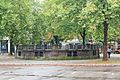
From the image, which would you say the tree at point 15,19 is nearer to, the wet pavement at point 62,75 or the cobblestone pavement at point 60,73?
the cobblestone pavement at point 60,73

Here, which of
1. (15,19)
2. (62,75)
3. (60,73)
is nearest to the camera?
(62,75)

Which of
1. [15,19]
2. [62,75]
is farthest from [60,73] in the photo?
[15,19]

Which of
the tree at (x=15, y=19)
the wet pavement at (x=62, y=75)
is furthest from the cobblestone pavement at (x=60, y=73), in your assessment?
the tree at (x=15, y=19)

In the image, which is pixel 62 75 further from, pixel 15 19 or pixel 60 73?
pixel 15 19

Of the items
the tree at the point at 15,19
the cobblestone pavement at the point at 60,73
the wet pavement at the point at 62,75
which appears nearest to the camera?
the wet pavement at the point at 62,75

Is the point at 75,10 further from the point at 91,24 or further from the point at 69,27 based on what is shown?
the point at 69,27

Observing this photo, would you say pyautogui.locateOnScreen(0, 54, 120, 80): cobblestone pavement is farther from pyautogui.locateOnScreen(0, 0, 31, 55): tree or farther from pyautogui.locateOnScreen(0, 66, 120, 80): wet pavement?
pyautogui.locateOnScreen(0, 0, 31, 55): tree

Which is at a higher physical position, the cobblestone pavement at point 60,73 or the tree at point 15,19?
the tree at point 15,19

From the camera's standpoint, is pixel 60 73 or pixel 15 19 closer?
pixel 60 73

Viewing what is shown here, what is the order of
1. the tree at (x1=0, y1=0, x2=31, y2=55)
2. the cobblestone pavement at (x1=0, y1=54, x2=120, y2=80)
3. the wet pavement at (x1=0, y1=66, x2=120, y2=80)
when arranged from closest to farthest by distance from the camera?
the wet pavement at (x1=0, y1=66, x2=120, y2=80), the cobblestone pavement at (x1=0, y1=54, x2=120, y2=80), the tree at (x1=0, y1=0, x2=31, y2=55)

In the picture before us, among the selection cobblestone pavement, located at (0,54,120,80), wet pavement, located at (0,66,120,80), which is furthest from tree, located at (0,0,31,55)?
wet pavement, located at (0,66,120,80)

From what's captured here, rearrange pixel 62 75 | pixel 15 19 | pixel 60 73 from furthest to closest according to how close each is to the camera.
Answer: pixel 15 19 < pixel 60 73 < pixel 62 75

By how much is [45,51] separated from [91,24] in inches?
440

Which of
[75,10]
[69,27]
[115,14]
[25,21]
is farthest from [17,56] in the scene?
[115,14]
